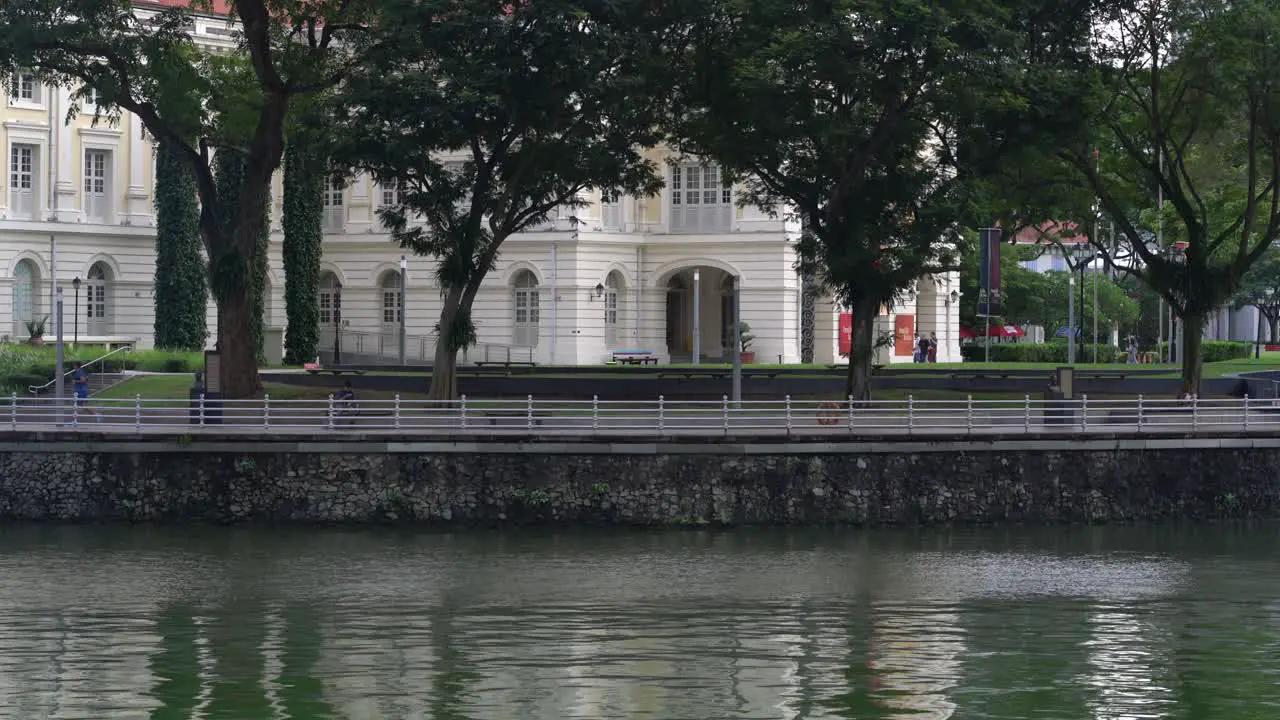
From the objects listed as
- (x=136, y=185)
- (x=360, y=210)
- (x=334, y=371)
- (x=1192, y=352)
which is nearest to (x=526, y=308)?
(x=360, y=210)

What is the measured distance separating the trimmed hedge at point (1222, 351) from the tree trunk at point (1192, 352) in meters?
35.2

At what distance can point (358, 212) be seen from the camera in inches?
3127

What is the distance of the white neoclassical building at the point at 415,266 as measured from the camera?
7238 cm

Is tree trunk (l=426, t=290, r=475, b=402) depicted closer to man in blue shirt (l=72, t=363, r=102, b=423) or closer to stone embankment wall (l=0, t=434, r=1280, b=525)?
stone embankment wall (l=0, t=434, r=1280, b=525)

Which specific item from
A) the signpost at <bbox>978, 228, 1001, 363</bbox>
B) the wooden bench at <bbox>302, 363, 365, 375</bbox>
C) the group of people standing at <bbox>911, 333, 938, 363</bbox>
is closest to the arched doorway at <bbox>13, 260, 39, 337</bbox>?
the wooden bench at <bbox>302, 363, 365, 375</bbox>

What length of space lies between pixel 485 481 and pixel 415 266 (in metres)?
37.5

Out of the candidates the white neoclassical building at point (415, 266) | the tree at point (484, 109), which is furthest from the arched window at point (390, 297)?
the tree at point (484, 109)

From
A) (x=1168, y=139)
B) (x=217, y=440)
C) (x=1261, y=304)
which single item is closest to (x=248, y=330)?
(x=217, y=440)

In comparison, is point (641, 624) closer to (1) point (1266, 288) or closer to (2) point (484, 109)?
(2) point (484, 109)

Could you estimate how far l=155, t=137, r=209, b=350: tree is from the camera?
7188 cm

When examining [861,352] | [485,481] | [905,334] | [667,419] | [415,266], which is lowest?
[485,481]

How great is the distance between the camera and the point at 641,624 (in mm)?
31031

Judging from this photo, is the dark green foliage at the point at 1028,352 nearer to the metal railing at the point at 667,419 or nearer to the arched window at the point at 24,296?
the arched window at the point at 24,296

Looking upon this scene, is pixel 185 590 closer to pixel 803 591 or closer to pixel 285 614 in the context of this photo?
pixel 285 614
